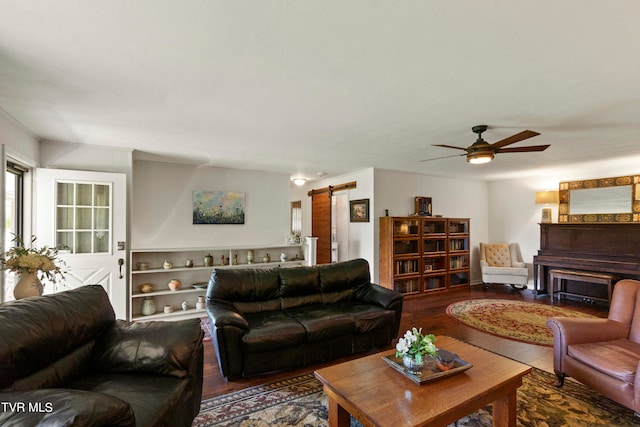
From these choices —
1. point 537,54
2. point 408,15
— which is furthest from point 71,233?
point 537,54

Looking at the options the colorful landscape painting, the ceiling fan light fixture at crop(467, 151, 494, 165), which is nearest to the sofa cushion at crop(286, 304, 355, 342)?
the ceiling fan light fixture at crop(467, 151, 494, 165)

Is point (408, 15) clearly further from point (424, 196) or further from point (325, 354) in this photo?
point (424, 196)

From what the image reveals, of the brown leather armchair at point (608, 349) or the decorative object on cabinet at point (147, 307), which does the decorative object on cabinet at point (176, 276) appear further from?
the brown leather armchair at point (608, 349)

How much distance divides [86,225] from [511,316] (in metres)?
5.82

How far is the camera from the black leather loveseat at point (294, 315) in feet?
8.70

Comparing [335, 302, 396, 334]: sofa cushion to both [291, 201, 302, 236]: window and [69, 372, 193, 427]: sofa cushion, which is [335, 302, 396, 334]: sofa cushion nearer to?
[69, 372, 193, 427]: sofa cushion

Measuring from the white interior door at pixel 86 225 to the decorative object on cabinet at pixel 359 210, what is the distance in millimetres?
3887

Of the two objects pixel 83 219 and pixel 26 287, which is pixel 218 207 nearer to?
pixel 83 219

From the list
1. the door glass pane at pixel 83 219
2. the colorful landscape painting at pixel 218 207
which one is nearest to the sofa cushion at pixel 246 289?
the door glass pane at pixel 83 219

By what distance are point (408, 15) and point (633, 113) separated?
274 cm

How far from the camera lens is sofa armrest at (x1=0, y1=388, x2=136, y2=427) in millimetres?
1025

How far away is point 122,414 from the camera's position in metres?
1.16

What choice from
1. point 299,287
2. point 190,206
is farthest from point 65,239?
point 299,287

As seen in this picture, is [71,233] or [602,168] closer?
[71,233]
